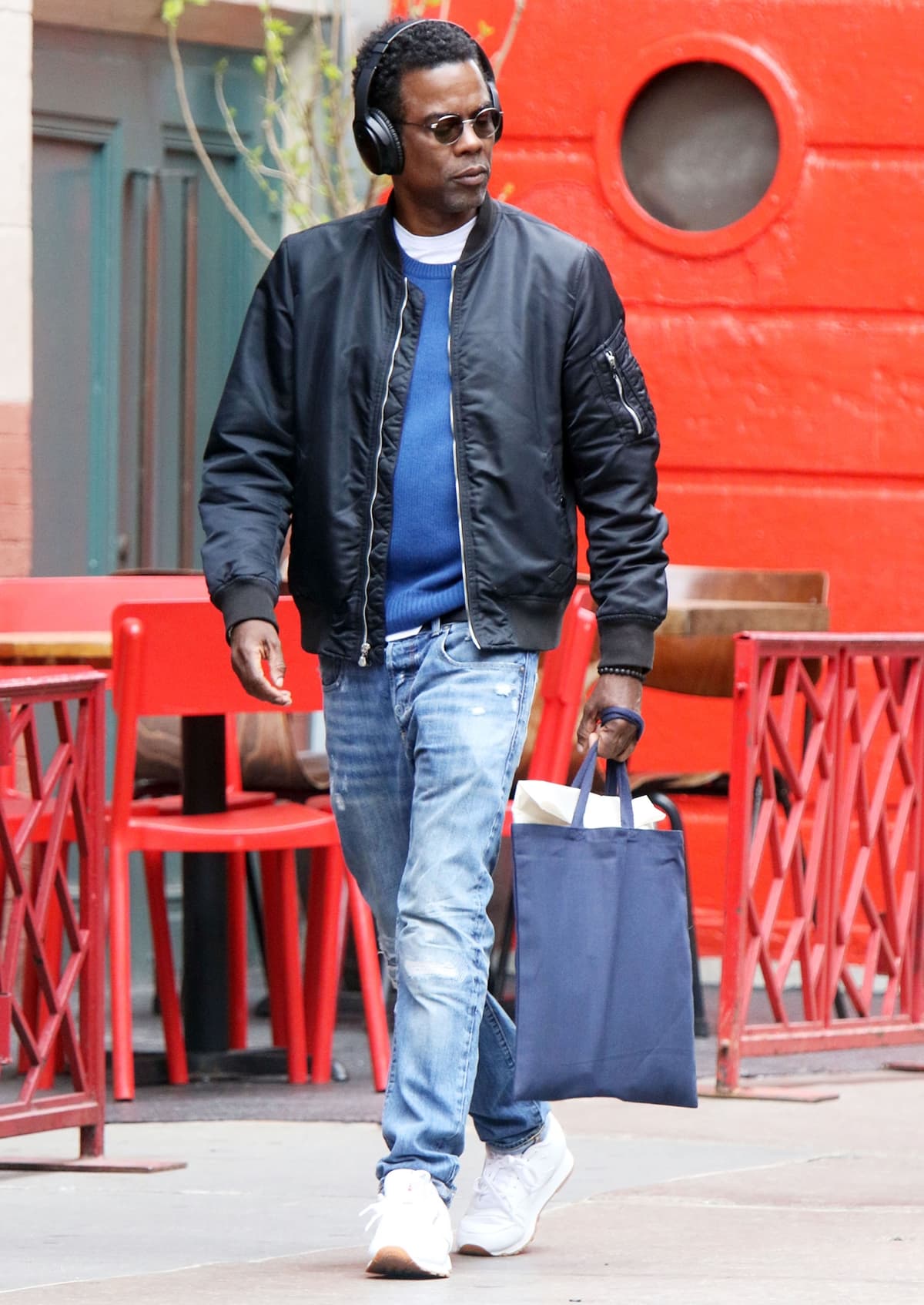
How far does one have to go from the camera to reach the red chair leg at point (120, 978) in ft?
19.5

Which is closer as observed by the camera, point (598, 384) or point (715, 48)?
point (598, 384)

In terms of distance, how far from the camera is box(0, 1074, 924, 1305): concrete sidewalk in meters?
3.80

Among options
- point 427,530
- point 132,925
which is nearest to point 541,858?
point 427,530

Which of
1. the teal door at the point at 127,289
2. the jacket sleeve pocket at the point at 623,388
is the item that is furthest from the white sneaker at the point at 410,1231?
the teal door at the point at 127,289

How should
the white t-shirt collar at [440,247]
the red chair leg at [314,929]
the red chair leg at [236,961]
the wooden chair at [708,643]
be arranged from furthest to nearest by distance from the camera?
the wooden chair at [708,643]
the red chair leg at [236,961]
the red chair leg at [314,929]
the white t-shirt collar at [440,247]

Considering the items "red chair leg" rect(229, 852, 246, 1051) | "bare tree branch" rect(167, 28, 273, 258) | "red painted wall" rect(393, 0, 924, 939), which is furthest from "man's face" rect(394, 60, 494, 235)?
"red painted wall" rect(393, 0, 924, 939)

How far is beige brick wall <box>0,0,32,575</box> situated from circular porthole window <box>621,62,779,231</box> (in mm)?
2033

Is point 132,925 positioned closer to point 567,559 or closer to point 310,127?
point 310,127

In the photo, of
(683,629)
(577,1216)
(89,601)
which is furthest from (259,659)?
(89,601)

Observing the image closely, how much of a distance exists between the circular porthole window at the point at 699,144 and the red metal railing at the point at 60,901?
3.74 m

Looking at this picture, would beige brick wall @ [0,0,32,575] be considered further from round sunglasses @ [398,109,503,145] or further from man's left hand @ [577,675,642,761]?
man's left hand @ [577,675,642,761]

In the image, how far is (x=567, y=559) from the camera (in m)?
4.15

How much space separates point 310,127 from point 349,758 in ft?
14.6

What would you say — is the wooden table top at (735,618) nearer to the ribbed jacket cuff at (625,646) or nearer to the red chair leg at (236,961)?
the red chair leg at (236,961)
